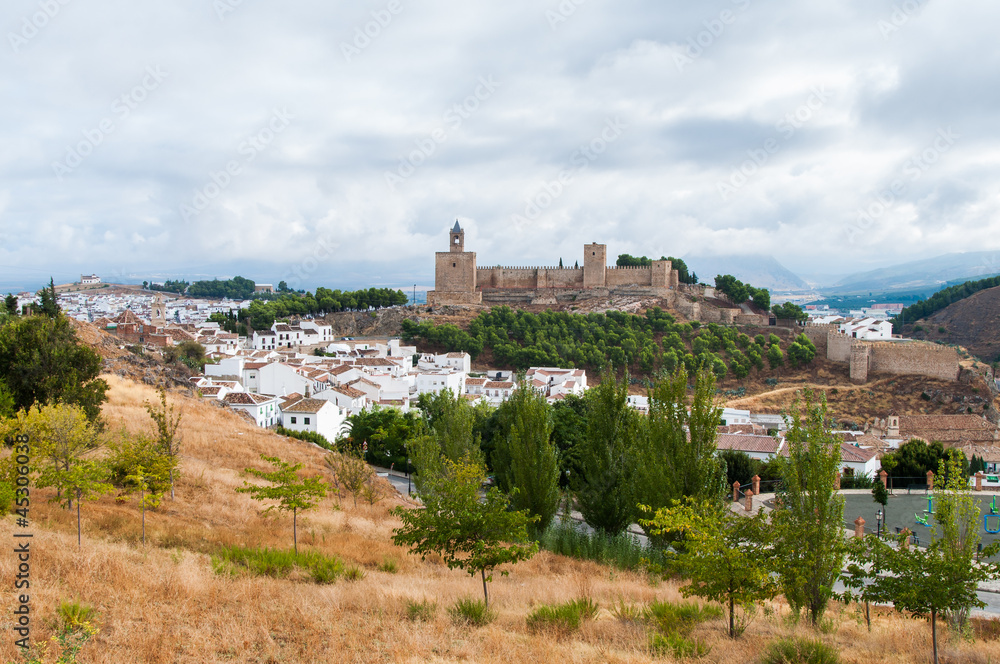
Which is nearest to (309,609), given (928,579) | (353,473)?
(928,579)

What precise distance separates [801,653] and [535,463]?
612 centimetres

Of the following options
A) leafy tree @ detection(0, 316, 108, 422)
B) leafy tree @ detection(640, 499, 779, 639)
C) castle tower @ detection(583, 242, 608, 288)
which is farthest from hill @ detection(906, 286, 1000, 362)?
leafy tree @ detection(0, 316, 108, 422)

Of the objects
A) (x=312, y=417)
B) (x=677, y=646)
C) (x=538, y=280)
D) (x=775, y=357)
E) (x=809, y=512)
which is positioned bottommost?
(x=312, y=417)

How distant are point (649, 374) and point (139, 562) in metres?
41.2

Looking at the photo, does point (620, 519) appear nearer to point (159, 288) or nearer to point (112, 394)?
point (112, 394)

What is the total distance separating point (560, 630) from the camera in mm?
5895

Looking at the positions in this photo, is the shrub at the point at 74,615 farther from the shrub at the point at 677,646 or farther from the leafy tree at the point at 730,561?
the leafy tree at the point at 730,561

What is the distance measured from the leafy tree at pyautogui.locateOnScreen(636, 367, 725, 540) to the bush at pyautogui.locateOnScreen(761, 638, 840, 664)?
3801 millimetres

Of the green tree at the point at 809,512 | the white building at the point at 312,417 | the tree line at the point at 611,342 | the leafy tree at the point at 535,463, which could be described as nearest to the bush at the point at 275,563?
the leafy tree at the point at 535,463

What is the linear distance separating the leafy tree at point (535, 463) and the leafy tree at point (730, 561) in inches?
187

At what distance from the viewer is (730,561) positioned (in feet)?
19.2

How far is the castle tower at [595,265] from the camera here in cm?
6059

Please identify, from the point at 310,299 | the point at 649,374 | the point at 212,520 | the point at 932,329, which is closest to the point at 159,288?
the point at 310,299

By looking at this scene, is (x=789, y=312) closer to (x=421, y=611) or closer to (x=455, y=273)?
(x=455, y=273)
